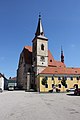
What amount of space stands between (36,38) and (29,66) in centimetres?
1141

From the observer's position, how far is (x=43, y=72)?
64125 millimetres

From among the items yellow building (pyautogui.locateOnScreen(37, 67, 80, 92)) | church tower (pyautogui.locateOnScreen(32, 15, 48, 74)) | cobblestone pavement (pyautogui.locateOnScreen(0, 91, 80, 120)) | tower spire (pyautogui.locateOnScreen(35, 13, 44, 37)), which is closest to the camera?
cobblestone pavement (pyautogui.locateOnScreen(0, 91, 80, 120))

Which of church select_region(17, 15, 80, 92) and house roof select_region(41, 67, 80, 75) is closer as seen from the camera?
church select_region(17, 15, 80, 92)

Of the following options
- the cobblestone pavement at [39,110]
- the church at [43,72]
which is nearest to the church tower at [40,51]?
the church at [43,72]

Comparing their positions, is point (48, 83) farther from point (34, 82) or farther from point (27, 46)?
point (27, 46)

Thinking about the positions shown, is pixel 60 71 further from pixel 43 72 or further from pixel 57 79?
pixel 43 72

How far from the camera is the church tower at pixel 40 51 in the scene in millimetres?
70375

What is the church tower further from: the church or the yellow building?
the yellow building

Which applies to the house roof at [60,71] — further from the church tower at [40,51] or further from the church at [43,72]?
the church tower at [40,51]

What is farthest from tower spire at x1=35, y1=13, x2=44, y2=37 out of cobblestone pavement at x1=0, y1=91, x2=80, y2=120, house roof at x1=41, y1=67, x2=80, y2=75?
cobblestone pavement at x1=0, y1=91, x2=80, y2=120

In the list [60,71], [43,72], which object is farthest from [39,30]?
[60,71]

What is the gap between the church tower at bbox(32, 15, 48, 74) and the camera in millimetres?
70375

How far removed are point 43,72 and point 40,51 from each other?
10.9 m

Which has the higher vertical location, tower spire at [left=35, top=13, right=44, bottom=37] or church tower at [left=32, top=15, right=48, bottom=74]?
tower spire at [left=35, top=13, right=44, bottom=37]
